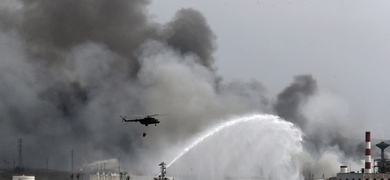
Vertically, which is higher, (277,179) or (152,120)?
(152,120)

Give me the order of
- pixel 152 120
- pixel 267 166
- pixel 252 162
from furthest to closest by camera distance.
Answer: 1. pixel 252 162
2. pixel 267 166
3. pixel 152 120

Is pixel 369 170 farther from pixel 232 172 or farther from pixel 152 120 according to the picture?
pixel 152 120

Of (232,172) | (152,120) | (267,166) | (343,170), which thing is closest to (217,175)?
(232,172)

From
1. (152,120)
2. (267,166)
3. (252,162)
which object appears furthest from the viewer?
(252,162)

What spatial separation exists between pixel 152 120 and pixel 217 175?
60.4 m

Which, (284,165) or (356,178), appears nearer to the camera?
(356,178)

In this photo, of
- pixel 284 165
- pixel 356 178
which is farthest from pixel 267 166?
pixel 356 178

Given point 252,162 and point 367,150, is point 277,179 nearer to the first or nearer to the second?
point 252,162

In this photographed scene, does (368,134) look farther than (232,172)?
No

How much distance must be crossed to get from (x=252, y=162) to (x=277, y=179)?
A: 832 cm

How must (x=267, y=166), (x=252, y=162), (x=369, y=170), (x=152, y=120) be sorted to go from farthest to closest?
(x=252, y=162), (x=267, y=166), (x=369, y=170), (x=152, y=120)

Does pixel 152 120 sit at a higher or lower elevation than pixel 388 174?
higher

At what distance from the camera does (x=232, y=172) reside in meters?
196

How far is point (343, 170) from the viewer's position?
184 metres
